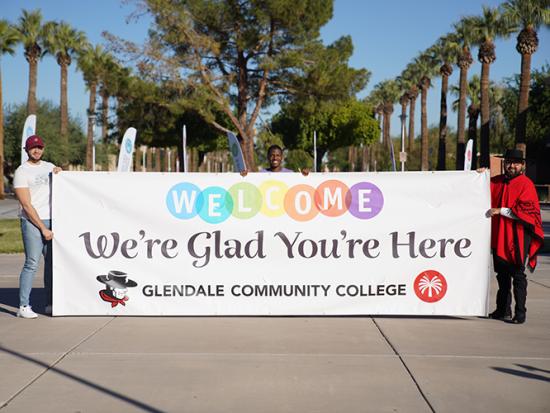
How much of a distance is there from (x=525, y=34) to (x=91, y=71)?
71.7 feet

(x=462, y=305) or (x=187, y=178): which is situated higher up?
(x=187, y=178)

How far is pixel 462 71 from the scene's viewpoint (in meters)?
45.0

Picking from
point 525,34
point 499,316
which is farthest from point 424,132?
point 499,316

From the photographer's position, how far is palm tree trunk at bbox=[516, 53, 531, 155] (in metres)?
32.2

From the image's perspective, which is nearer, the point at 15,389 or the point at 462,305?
the point at 15,389

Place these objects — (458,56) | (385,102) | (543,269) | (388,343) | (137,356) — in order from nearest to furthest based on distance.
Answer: (137,356) → (388,343) → (543,269) → (458,56) → (385,102)

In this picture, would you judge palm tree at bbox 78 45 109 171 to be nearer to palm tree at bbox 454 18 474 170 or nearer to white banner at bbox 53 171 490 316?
palm tree at bbox 454 18 474 170

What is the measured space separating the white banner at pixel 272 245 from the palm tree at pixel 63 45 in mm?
46568

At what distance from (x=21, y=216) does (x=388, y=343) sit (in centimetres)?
387

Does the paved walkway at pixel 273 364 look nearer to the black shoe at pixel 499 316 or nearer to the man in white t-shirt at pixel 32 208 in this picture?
the black shoe at pixel 499 316

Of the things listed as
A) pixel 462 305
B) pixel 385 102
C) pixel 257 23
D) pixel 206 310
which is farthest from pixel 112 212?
pixel 385 102

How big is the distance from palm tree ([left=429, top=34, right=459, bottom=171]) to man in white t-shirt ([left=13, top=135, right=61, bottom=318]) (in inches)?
1638

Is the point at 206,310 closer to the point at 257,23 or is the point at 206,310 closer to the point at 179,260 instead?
the point at 179,260

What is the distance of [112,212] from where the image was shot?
25.2 feet
